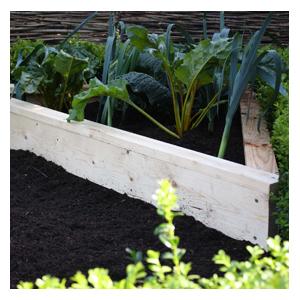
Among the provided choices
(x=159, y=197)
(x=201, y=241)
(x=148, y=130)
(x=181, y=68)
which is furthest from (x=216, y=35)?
(x=159, y=197)

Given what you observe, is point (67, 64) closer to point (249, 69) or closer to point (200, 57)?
point (200, 57)

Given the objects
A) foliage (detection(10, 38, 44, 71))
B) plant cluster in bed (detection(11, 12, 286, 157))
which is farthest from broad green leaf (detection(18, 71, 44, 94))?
foliage (detection(10, 38, 44, 71))

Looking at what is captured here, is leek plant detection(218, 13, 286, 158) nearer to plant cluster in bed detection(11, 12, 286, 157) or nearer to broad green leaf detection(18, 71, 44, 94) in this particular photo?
plant cluster in bed detection(11, 12, 286, 157)

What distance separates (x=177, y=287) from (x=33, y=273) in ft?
2.72

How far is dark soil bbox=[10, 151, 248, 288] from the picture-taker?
2.06 m

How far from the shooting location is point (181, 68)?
259 cm

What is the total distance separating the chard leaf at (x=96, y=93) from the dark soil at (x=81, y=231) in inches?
11.6

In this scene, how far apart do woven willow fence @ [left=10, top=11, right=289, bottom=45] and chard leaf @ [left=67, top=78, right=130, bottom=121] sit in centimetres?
136

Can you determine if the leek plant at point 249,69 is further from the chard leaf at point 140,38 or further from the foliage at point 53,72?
the foliage at point 53,72

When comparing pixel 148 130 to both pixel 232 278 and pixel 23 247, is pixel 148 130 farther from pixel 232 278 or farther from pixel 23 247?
pixel 232 278

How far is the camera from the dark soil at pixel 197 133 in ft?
8.89

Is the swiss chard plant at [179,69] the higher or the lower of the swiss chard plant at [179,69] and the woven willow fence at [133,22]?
the lower

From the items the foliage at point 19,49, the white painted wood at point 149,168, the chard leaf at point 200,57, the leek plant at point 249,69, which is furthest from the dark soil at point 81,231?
the foliage at point 19,49

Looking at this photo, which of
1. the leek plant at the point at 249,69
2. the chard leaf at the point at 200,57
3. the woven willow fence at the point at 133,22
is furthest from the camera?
the woven willow fence at the point at 133,22
